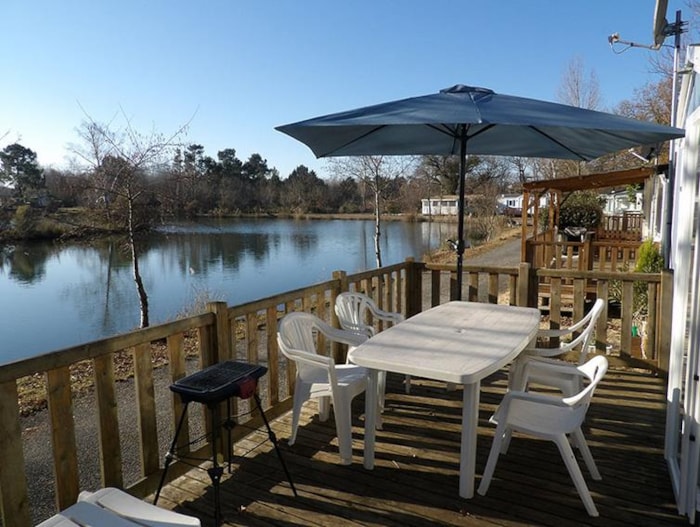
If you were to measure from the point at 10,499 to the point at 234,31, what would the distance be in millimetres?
8446

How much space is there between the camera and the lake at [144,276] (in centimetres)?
898

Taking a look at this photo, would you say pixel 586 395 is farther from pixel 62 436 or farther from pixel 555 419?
pixel 62 436

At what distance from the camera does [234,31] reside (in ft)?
27.6

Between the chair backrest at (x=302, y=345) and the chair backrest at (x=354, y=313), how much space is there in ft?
1.26

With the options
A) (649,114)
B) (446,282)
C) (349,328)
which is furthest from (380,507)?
(649,114)

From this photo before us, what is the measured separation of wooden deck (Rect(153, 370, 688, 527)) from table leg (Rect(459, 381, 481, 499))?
0.22 feet

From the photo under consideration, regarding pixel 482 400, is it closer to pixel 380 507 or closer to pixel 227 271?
pixel 380 507

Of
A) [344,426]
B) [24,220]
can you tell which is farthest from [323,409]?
[24,220]

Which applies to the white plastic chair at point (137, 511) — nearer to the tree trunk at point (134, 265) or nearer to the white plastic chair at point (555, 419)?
the white plastic chair at point (555, 419)

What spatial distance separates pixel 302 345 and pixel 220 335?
54 centimetres

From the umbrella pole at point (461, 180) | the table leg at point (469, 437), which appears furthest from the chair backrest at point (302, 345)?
the umbrella pole at point (461, 180)

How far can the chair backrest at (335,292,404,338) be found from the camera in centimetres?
338

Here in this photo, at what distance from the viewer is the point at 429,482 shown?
2342 mm

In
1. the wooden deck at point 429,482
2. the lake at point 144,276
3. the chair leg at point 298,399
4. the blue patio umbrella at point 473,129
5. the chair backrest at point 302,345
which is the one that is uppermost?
the blue patio umbrella at point 473,129
